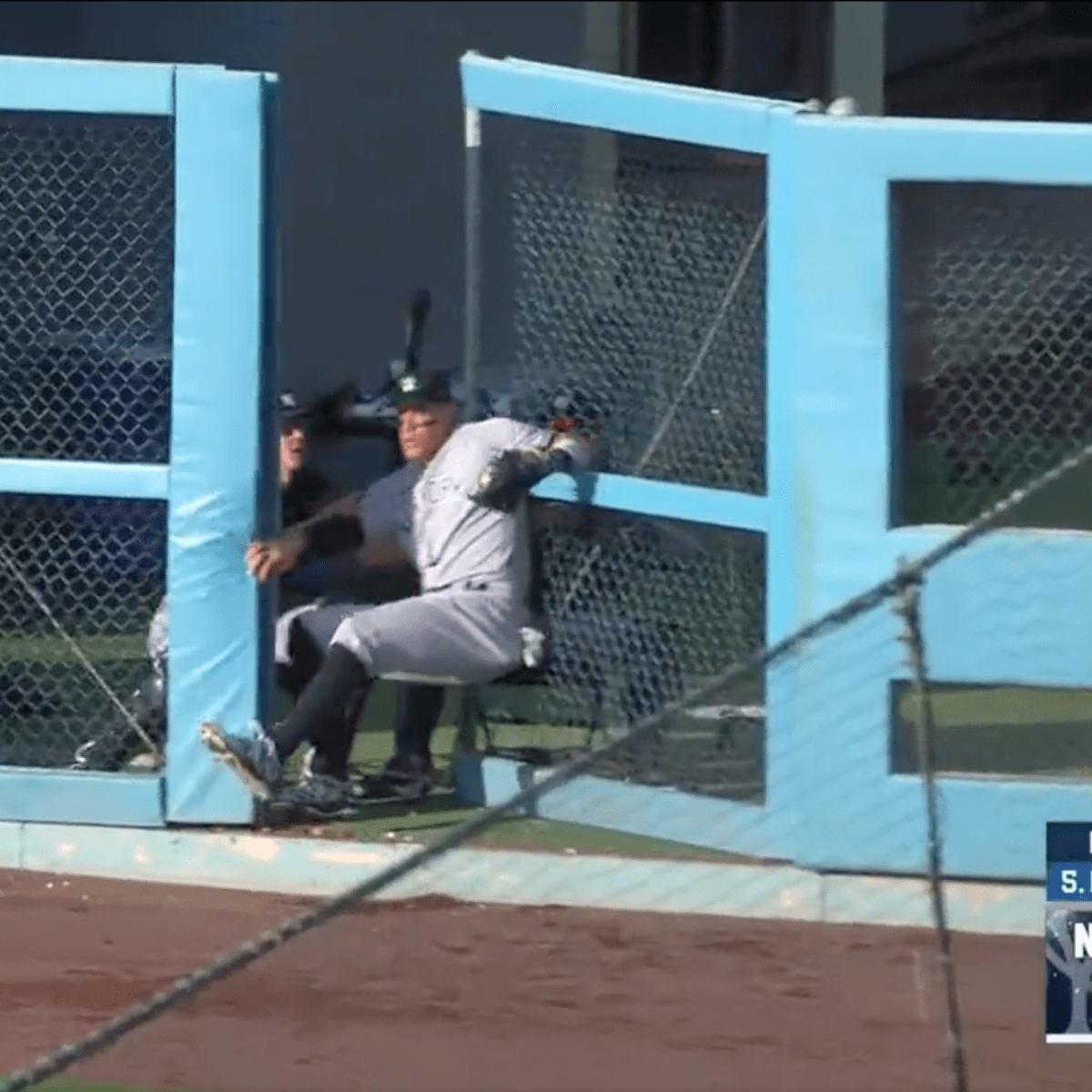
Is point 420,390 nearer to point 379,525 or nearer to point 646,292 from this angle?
point 379,525

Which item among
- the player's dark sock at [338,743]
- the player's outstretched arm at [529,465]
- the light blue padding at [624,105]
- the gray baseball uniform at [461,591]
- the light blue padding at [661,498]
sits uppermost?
the light blue padding at [624,105]

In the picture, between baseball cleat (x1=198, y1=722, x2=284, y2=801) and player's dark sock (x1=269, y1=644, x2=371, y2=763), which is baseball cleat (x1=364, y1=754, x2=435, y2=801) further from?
baseball cleat (x1=198, y1=722, x2=284, y2=801)

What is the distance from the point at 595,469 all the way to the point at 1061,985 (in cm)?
279

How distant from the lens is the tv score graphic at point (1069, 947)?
16.0 feet

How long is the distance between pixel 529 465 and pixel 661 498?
39 cm

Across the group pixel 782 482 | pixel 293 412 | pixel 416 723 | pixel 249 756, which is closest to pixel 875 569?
pixel 782 482

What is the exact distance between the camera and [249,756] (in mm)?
7059

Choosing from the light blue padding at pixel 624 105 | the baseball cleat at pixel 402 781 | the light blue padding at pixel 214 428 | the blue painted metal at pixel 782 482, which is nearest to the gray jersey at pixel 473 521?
the baseball cleat at pixel 402 781

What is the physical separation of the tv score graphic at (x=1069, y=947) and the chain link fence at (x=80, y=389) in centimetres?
318

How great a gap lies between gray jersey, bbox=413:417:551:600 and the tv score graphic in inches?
107

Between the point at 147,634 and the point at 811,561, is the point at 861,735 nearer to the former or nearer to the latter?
the point at 811,561

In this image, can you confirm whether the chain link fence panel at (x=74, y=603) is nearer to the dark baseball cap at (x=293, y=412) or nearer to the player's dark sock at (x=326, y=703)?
the player's dark sock at (x=326, y=703)

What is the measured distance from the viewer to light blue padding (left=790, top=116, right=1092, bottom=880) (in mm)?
6676

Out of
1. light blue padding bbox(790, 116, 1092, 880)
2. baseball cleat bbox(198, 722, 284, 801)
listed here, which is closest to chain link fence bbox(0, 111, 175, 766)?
baseball cleat bbox(198, 722, 284, 801)
